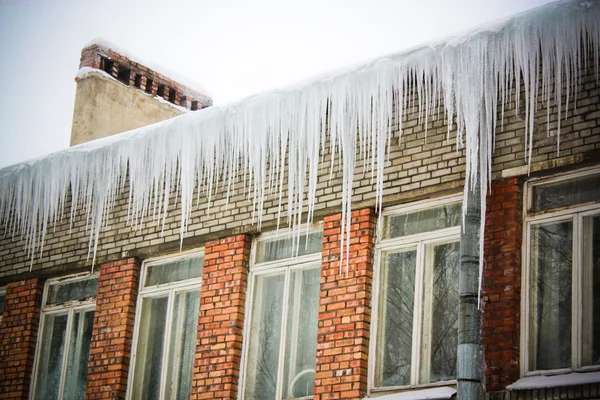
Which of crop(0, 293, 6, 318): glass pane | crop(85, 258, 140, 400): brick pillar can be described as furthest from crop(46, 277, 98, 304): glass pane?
crop(0, 293, 6, 318): glass pane

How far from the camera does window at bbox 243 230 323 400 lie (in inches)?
433

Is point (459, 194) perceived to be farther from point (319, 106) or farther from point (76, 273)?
point (76, 273)

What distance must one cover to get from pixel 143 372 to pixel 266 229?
2.13m

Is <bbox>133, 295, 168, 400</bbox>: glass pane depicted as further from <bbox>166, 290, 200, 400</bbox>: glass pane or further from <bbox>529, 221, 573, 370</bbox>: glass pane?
<bbox>529, 221, 573, 370</bbox>: glass pane

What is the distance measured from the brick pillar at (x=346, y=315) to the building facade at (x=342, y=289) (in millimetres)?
16

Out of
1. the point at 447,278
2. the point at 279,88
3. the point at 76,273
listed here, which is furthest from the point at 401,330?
the point at 76,273

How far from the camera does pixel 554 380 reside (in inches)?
354

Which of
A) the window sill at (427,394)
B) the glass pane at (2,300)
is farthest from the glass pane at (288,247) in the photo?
the glass pane at (2,300)

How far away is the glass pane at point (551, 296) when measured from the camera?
935cm

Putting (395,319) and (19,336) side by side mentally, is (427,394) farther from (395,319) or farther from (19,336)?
(19,336)

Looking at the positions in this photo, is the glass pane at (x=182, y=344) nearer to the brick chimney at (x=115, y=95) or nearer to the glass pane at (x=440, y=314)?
the glass pane at (x=440, y=314)

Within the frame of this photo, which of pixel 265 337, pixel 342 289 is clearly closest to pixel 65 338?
pixel 265 337

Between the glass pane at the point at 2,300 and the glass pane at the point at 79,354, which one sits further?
the glass pane at the point at 2,300

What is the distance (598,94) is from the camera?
9633 millimetres
